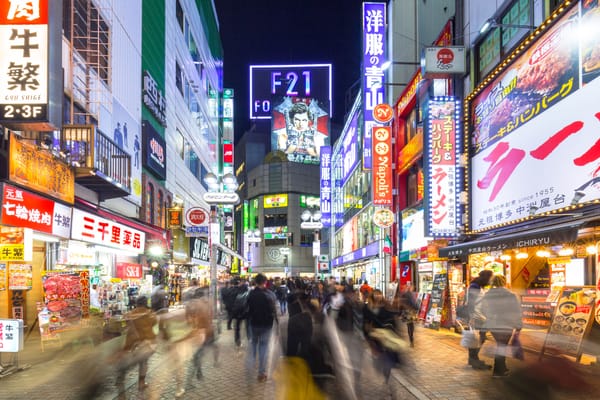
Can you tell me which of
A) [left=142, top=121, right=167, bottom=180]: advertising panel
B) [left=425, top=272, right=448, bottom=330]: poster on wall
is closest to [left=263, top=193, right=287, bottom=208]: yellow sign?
[left=142, top=121, right=167, bottom=180]: advertising panel

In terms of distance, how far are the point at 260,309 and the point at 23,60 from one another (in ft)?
23.1

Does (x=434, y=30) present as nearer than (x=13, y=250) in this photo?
No

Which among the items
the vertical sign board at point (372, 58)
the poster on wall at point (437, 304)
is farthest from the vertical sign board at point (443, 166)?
the vertical sign board at point (372, 58)

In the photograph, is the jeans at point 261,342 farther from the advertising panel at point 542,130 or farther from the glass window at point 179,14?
the glass window at point 179,14

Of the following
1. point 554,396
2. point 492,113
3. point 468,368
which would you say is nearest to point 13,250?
point 468,368

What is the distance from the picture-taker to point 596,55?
10.3 m

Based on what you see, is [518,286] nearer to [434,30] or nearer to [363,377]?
[363,377]

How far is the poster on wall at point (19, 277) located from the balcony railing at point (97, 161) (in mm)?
3065

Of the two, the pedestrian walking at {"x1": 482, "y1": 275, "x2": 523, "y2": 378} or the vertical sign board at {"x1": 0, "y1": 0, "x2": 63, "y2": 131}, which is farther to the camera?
the vertical sign board at {"x1": 0, "y1": 0, "x2": 63, "y2": 131}

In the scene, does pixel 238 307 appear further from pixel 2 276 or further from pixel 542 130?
pixel 542 130

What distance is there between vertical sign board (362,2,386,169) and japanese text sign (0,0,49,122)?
58.3 ft

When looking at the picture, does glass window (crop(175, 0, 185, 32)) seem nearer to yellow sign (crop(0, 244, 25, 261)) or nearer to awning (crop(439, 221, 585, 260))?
yellow sign (crop(0, 244, 25, 261))

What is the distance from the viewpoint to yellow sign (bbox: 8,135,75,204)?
37.3 ft

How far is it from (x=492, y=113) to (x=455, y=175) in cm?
245
